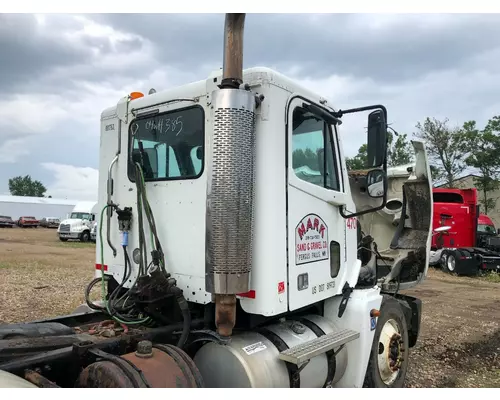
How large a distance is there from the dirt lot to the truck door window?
11.4 feet

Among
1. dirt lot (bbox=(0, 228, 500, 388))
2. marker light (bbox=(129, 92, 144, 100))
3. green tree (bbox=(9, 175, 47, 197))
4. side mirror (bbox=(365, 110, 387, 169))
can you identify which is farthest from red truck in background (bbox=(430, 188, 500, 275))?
green tree (bbox=(9, 175, 47, 197))

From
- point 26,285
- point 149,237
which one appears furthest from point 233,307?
point 26,285

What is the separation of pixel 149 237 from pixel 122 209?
410mm

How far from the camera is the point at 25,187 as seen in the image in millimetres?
104750

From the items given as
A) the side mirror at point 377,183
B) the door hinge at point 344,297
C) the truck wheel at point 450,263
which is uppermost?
the side mirror at point 377,183

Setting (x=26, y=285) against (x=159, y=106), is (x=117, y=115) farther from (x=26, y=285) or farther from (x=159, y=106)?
(x=26, y=285)

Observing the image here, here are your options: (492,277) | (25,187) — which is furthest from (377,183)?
(25,187)

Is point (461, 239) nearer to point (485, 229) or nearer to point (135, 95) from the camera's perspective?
point (485, 229)

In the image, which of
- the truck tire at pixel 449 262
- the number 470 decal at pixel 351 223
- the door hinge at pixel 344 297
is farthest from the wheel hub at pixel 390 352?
the truck tire at pixel 449 262

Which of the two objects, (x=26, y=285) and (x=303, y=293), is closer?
(x=303, y=293)

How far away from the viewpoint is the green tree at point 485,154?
→ 3366 centimetres

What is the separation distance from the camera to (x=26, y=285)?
10.7m

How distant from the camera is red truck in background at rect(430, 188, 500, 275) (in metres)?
14.7

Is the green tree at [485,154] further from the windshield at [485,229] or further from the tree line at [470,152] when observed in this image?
the windshield at [485,229]
